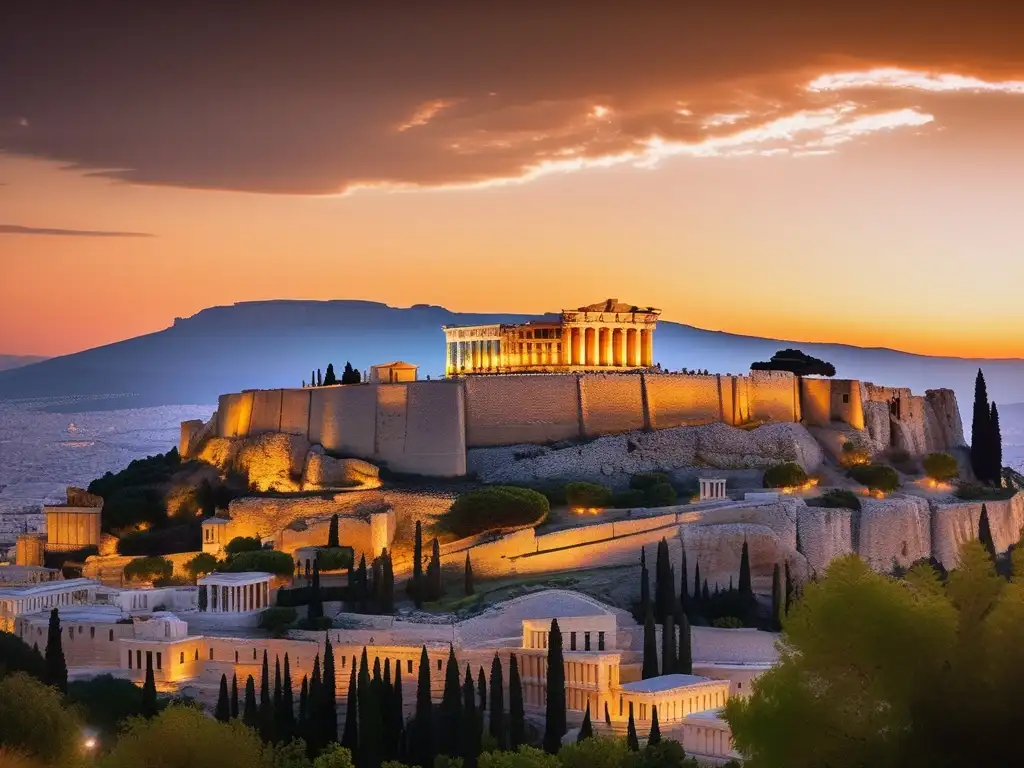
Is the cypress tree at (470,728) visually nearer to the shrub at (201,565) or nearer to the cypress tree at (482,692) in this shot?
the cypress tree at (482,692)

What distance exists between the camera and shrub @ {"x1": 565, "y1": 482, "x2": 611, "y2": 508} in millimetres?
58156

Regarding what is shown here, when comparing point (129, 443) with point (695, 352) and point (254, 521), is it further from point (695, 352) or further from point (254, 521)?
point (254, 521)

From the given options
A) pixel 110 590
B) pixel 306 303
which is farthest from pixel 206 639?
pixel 306 303

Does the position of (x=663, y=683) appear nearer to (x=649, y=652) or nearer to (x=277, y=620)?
(x=649, y=652)

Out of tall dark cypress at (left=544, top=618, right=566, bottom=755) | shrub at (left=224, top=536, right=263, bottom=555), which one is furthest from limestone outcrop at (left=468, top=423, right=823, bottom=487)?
tall dark cypress at (left=544, top=618, right=566, bottom=755)

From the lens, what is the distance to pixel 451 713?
4047 centimetres

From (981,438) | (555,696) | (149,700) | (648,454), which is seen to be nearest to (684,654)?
(555,696)

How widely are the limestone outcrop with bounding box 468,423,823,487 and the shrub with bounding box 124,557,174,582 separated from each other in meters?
11.3

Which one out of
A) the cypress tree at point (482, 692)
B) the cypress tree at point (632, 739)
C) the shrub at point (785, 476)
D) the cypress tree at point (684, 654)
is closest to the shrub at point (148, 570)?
the cypress tree at point (482, 692)

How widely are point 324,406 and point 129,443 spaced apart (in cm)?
6205

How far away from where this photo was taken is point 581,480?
62.5 meters

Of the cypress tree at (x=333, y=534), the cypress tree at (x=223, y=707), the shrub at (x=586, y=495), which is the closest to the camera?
the cypress tree at (x=223, y=707)

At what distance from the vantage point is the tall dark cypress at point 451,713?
3984 cm

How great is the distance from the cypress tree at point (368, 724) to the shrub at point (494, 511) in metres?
15.6
